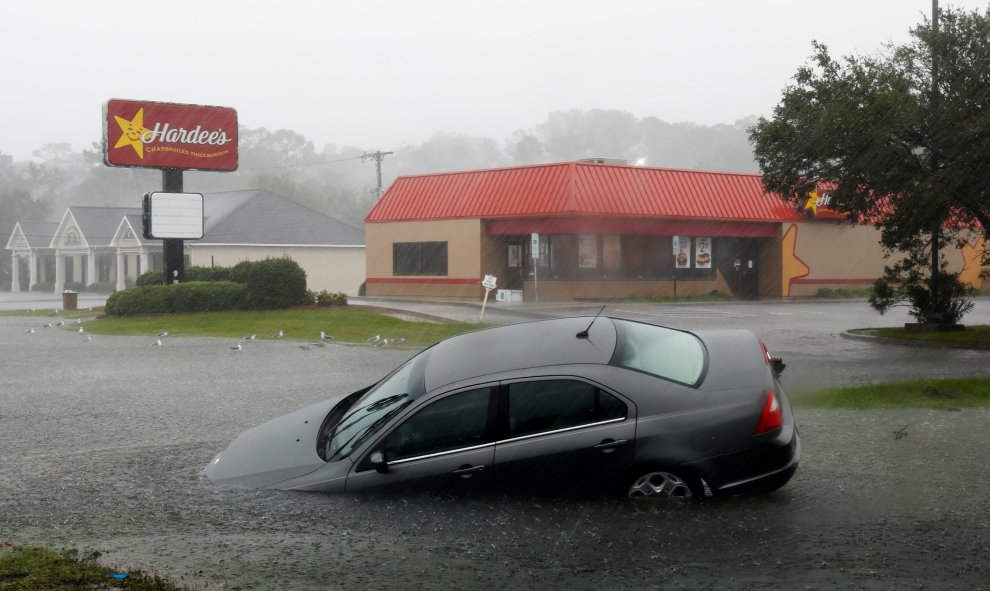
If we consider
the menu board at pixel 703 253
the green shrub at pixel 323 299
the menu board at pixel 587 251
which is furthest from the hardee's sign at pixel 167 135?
the menu board at pixel 703 253

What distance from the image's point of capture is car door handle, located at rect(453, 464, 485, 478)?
6.99 meters

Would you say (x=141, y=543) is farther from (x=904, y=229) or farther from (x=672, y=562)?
(x=904, y=229)

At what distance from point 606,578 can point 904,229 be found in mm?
16917

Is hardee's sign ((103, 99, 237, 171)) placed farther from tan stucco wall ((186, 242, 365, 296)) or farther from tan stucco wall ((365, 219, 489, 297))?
tan stucco wall ((186, 242, 365, 296))

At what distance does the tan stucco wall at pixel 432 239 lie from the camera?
40.2 meters

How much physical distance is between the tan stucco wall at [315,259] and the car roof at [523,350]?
46440mm

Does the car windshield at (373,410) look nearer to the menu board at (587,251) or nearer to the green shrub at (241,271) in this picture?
the green shrub at (241,271)

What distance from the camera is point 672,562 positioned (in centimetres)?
607

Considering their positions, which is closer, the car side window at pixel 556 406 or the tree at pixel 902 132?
the car side window at pixel 556 406

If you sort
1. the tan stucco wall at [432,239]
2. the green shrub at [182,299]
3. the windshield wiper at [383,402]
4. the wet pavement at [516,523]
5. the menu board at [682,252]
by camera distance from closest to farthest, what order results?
1. the wet pavement at [516,523]
2. the windshield wiper at [383,402]
3. the green shrub at [182,299]
4. the tan stucco wall at [432,239]
5. the menu board at [682,252]

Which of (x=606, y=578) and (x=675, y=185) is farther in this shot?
(x=675, y=185)

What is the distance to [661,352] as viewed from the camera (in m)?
7.57

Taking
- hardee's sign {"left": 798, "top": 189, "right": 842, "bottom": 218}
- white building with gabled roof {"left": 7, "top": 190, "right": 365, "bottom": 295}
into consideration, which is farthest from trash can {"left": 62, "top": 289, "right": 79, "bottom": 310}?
hardee's sign {"left": 798, "top": 189, "right": 842, "bottom": 218}

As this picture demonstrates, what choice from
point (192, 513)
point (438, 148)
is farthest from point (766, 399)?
point (438, 148)
